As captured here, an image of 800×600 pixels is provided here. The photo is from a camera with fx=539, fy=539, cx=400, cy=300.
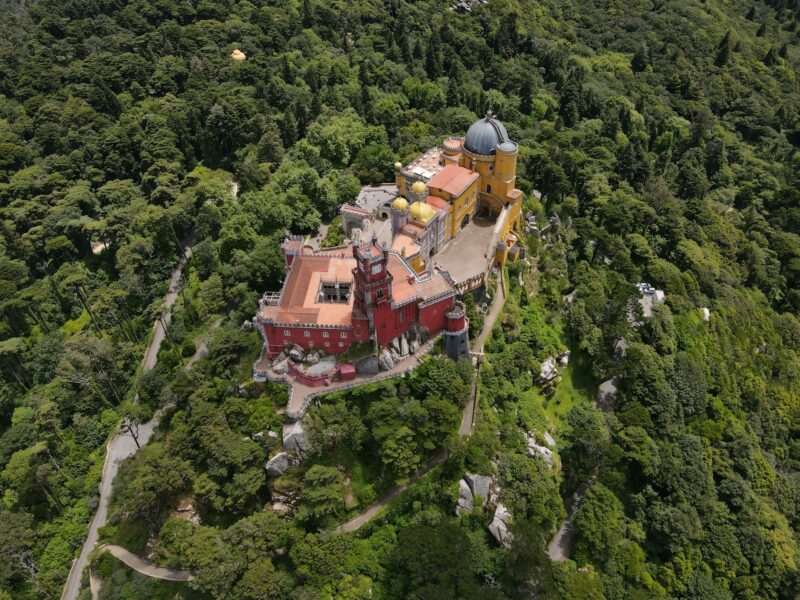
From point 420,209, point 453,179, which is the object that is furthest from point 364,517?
point 453,179

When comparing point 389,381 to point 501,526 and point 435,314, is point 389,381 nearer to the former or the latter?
point 435,314

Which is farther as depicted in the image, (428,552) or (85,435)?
(85,435)

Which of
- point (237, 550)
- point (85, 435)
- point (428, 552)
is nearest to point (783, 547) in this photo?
point (428, 552)

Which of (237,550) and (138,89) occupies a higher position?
(138,89)

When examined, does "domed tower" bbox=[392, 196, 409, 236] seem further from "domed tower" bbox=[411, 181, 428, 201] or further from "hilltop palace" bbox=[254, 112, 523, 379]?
"domed tower" bbox=[411, 181, 428, 201]

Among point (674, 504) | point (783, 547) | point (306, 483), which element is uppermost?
point (306, 483)

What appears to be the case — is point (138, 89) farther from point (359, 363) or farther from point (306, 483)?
point (306, 483)

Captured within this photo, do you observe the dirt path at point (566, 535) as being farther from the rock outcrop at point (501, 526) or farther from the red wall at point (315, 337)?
the red wall at point (315, 337)
